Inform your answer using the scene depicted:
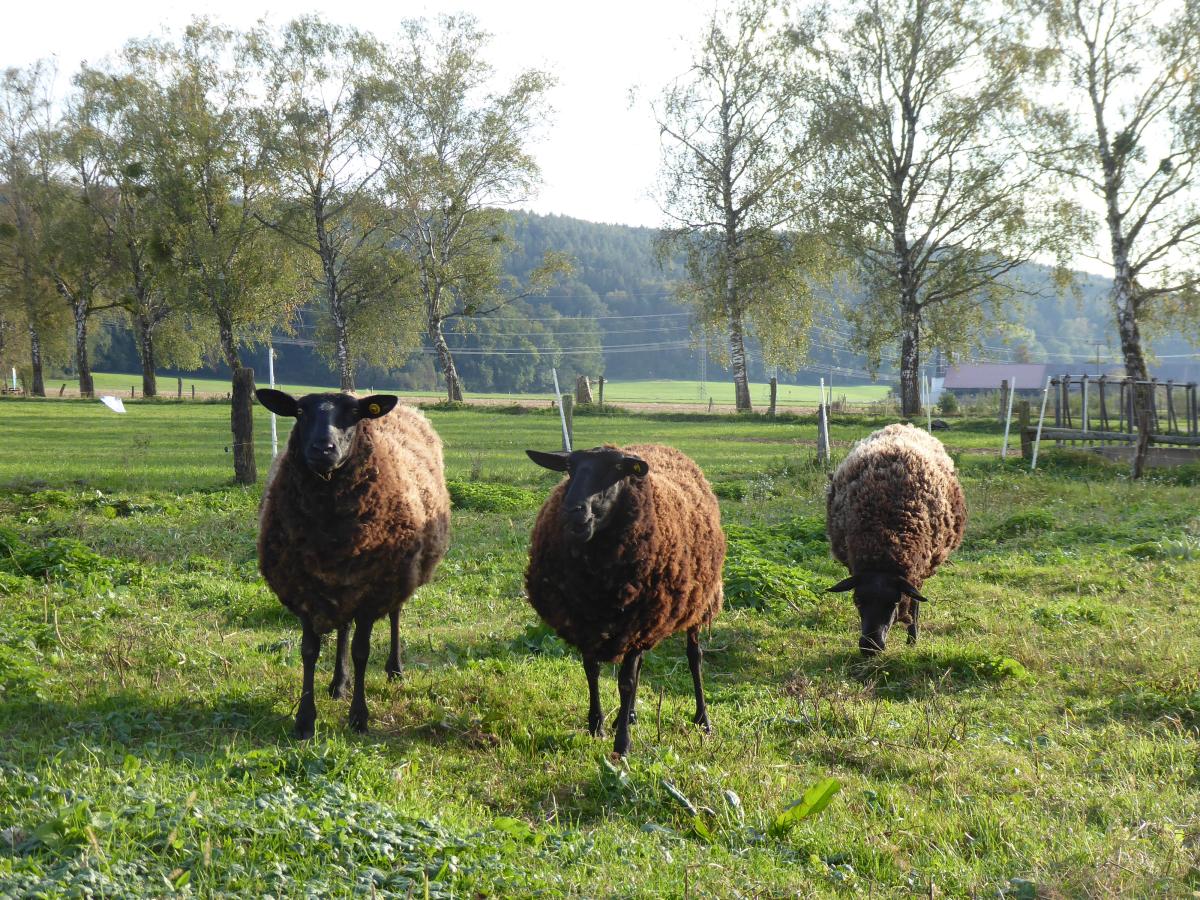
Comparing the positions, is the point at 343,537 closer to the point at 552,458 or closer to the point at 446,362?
the point at 552,458

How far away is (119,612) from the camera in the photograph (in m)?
7.88

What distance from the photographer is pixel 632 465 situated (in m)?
5.96

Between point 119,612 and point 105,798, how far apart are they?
14.6 feet

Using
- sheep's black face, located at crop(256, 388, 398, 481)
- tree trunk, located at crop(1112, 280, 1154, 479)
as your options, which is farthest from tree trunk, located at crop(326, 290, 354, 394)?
sheep's black face, located at crop(256, 388, 398, 481)

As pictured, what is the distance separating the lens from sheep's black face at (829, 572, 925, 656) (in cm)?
787

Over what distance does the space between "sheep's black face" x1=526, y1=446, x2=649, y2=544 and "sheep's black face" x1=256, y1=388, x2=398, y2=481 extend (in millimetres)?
1189

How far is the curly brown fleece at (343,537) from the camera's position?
6008mm

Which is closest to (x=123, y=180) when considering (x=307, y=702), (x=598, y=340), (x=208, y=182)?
(x=208, y=182)

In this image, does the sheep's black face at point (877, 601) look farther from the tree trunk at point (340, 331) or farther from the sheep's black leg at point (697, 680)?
the tree trunk at point (340, 331)

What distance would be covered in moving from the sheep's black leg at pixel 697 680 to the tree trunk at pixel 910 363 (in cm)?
2997

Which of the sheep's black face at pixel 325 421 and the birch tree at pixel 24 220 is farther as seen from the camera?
the birch tree at pixel 24 220

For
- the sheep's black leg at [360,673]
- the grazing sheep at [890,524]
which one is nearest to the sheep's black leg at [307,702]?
the sheep's black leg at [360,673]

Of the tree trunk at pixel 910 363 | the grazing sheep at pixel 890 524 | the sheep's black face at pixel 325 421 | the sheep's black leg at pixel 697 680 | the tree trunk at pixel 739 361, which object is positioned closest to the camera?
the sheep's black face at pixel 325 421

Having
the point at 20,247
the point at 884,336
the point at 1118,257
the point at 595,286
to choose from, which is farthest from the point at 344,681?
the point at 595,286
